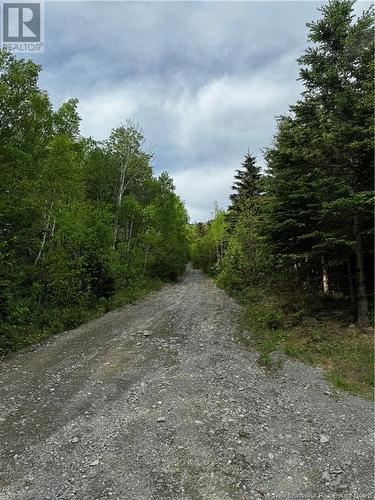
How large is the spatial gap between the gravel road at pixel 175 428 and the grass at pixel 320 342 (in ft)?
1.90

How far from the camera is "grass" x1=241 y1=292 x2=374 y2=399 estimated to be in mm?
10541

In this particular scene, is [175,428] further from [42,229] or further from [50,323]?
[42,229]

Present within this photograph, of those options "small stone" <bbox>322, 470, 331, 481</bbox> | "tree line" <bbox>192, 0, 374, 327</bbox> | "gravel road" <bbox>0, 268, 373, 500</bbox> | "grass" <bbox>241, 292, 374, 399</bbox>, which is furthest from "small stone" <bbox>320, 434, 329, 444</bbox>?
"tree line" <bbox>192, 0, 374, 327</bbox>

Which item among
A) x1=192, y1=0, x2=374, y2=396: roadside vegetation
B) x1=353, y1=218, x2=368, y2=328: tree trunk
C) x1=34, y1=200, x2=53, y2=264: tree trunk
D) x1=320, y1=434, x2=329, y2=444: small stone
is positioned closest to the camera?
x1=320, y1=434, x2=329, y2=444: small stone

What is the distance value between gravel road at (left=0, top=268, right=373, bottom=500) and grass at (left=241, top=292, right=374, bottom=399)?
58 cm

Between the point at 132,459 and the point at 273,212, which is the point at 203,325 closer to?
the point at 273,212

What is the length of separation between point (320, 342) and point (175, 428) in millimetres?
7339

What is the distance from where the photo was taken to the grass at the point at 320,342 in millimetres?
10541

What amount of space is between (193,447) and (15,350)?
29.3 feet

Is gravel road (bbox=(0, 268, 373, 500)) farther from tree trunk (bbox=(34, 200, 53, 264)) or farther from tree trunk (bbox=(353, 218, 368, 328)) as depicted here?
tree trunk (bbox=(34, 200, 53, 264))

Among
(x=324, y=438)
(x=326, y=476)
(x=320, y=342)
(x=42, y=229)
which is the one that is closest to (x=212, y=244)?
(x=42, y=229)

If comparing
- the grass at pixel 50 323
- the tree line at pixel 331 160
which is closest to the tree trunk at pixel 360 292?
the tree line at pixel 331 160

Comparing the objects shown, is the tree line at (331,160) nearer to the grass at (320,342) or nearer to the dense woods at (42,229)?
the grass at (320,342)

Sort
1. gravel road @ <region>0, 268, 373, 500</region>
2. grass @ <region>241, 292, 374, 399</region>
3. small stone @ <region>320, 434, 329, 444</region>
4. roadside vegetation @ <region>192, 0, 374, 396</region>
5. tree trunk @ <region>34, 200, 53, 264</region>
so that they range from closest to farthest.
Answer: gravel road @ <region>0, 268, 373, 500</region>
small stone @ <region>320, 434, 329, 444</region>
grass @ <region>241, 292, 374, 399</region>
roadside vegetation @ <region>192, 0, 374, 396</region>
tree trunk @ <region>34, 200, 53, 264</region>
